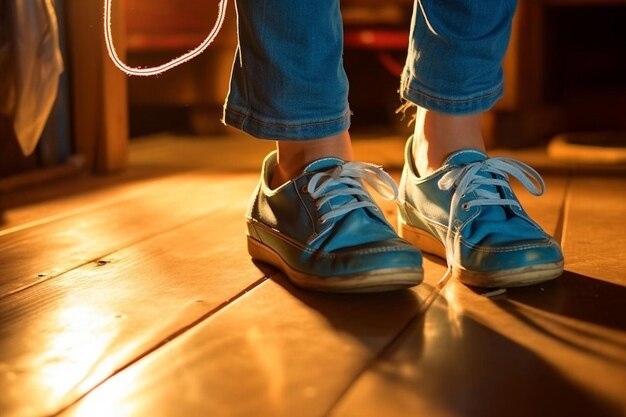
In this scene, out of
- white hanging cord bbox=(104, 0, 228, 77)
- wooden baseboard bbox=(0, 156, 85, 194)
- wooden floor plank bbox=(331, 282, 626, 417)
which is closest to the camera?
wooden floor plank bbox=(331, 282, 626, 417)

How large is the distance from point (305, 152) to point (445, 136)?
0.52 feet

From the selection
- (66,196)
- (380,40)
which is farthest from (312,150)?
(380,40)

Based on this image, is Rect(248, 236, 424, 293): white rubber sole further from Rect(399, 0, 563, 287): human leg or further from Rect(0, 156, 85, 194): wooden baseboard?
Rect(0, 156, 85, 194): wooden baseboard

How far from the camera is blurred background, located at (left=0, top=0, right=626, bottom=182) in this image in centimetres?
162

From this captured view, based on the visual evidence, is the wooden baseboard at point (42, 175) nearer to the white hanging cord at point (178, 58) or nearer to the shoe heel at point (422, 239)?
the white hanging cord at point (178, 58)

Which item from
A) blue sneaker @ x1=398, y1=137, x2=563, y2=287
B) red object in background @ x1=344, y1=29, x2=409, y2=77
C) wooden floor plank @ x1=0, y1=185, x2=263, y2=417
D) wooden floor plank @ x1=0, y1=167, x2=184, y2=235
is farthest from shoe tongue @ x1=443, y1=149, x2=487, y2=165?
red object in background @ x1=344, y1=29, x2=409, y2=77

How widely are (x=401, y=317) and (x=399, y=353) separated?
0.31ft

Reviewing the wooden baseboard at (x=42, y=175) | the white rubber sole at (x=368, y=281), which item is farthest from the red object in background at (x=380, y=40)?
the white rubber sole at (x=368, y=281)

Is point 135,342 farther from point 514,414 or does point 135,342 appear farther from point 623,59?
point 623,59

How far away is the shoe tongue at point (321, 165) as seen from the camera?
2.84ft

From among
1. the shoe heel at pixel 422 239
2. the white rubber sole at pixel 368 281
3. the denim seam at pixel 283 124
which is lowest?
the shoe heel at pixel 422 239

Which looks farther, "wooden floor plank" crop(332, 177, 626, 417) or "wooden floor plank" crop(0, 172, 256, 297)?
"wooden floor plank" crop(0, 172, 256, 297)

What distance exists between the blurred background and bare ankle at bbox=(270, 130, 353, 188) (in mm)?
702

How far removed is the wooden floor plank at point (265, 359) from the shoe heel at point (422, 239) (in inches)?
Result: 5.3
